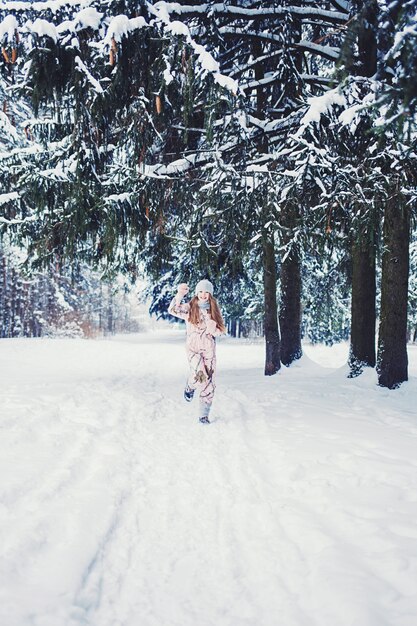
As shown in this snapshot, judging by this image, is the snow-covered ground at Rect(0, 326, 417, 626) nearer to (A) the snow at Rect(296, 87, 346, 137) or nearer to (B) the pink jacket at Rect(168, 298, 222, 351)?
(B) the pink jacket at Rect(168, 298, 222, 351)

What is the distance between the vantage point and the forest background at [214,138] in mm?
4785

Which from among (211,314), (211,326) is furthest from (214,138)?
(211,326)

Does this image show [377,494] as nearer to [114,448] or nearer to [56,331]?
[114,448]

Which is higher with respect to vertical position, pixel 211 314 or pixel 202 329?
pixel 211 314

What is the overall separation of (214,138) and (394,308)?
4.52 metres

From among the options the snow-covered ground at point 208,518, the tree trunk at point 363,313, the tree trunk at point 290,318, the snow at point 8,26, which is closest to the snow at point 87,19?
the snow at point 8,26

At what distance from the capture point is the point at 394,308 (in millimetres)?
7500

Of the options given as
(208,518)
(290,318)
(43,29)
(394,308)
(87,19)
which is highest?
(87,19)

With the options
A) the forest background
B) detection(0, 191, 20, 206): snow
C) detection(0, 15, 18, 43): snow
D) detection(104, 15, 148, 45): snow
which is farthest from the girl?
detection(0, 191, 20, 206): snow

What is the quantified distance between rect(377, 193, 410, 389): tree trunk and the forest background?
2 cm

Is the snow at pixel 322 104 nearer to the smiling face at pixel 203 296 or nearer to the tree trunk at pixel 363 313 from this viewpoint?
the smiling face at pixel 203 296

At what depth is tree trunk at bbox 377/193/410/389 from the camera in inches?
292

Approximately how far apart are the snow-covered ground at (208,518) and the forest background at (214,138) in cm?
258

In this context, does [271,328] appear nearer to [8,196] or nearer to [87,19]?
[8,196]
